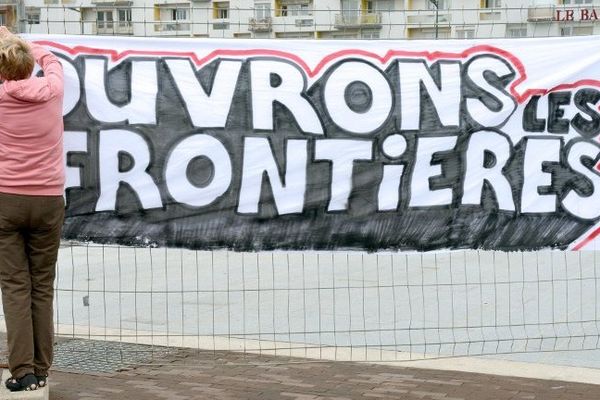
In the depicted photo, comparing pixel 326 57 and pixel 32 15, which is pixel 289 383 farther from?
pixel 32 15

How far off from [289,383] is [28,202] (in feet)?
6.61

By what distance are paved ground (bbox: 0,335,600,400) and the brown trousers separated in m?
0.49

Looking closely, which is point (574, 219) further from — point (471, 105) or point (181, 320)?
point (181, 320)

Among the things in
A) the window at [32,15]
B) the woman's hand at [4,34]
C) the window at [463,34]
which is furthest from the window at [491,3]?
the woman's hand at [4,34]

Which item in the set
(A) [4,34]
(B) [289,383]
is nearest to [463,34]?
(B) [289,383]

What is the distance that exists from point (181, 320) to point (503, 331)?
2.87m

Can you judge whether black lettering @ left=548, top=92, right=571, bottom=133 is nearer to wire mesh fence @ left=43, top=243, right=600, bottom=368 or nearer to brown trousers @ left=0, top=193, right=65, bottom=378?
wire mesh fence @ left=43, top=243, right=600, bottom=368

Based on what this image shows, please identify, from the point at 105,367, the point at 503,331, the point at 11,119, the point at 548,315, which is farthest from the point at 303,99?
the point at 548,315

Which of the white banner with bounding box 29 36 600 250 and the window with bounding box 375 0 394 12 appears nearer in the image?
the white banner with bounding box 29 36 600 250

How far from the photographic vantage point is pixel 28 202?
4652 mm

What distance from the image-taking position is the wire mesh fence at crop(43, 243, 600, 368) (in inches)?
265

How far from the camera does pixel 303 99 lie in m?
5.65

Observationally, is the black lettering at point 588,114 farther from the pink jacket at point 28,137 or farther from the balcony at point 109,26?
the pink jacket at point 28,137

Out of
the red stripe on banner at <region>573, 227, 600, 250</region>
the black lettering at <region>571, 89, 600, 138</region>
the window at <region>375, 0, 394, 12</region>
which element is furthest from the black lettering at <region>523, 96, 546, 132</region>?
the window at <region>375, 0, 394, 12</region>
